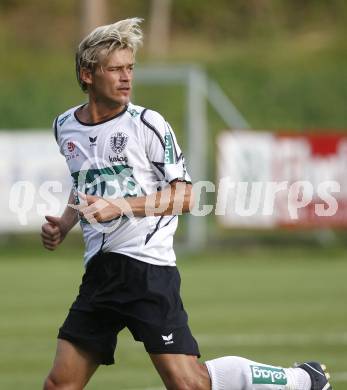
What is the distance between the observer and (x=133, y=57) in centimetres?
659

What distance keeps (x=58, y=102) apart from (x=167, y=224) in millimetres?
20013

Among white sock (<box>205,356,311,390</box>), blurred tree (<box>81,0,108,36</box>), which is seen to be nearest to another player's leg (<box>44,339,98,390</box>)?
white sock (<box>205,356,311,390</box>)

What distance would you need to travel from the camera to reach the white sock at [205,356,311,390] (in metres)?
6.58

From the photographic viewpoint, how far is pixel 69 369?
657 cm

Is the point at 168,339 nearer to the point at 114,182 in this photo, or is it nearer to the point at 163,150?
the point at 114,182

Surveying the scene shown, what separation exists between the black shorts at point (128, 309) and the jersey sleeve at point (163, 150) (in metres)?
0.51

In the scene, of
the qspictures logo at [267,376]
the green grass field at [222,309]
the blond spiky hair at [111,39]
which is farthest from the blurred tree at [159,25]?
the qspictures logo at [267,376]

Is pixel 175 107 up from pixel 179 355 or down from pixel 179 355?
up

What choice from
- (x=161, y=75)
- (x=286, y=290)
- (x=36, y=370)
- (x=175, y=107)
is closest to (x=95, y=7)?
(x=175, y=107)

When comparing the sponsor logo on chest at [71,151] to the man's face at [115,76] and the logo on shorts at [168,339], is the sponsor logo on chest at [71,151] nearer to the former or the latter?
the man's face at [115,76]

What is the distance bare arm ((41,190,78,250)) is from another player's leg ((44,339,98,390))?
1.81 feet

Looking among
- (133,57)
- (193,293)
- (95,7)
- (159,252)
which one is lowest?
(193,293)

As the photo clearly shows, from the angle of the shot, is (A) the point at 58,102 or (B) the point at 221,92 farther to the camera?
(B) the point at 221,92

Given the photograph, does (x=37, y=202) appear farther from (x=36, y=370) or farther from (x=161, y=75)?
(x=36, y=370)
